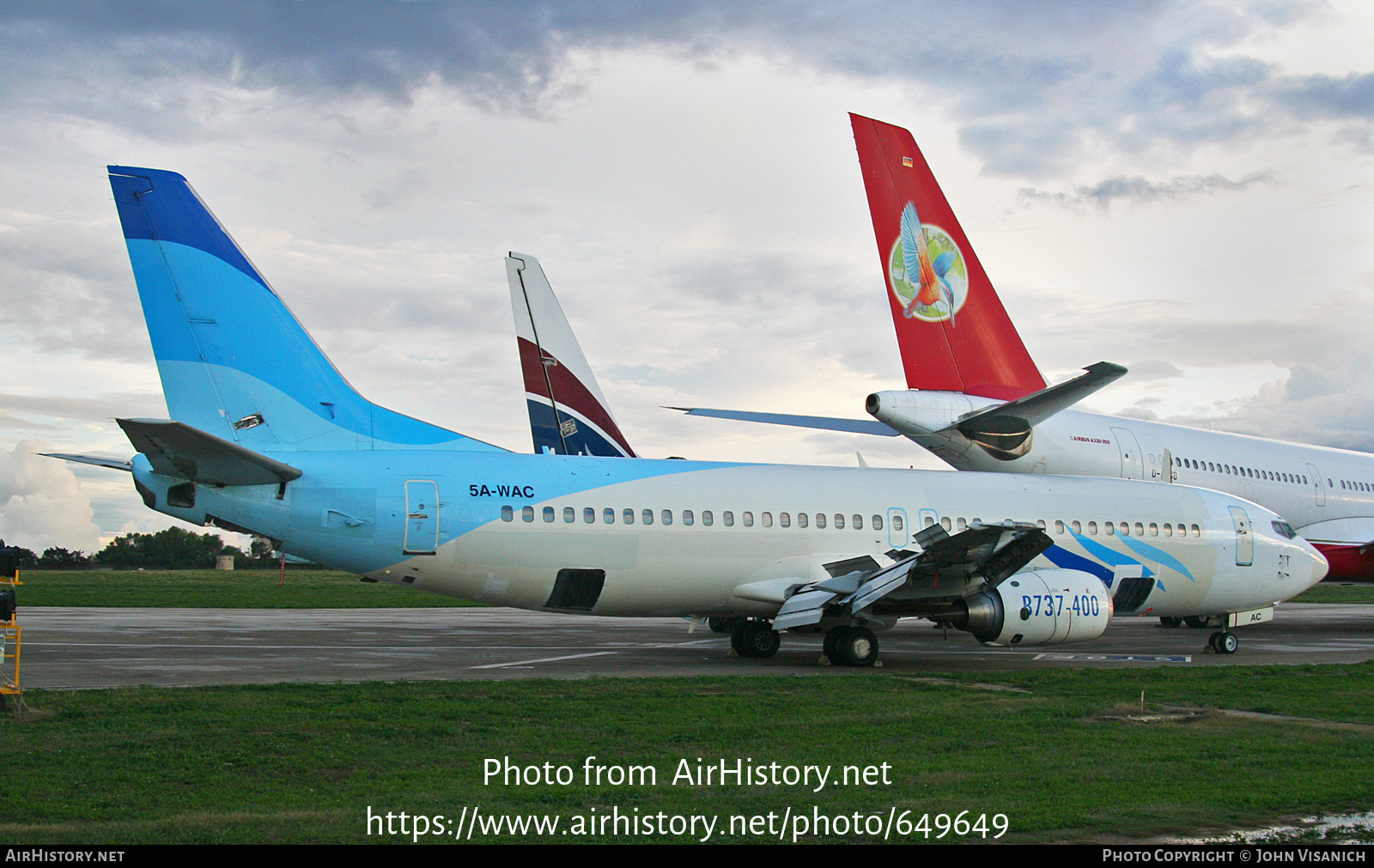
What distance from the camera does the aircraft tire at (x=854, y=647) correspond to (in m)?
16.7

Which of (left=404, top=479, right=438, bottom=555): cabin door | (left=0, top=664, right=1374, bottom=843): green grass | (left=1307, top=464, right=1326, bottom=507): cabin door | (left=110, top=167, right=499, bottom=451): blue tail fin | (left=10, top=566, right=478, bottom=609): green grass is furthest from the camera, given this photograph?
(left=10, top=566, right=478, bottom=609): green grass

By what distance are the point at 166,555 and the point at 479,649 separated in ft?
272

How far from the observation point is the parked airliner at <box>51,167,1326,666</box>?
14.6m

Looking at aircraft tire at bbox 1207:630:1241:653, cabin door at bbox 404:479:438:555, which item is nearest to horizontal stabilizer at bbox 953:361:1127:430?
aircraft tire at bbox 1207:630:1241:653

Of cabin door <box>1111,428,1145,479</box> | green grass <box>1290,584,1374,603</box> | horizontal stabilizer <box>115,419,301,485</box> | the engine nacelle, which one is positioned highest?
cabin door <box>1111,428,1145,479</box>

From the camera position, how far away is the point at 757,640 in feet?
60.7

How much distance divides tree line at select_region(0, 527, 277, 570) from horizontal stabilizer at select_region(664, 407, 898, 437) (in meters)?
71.6

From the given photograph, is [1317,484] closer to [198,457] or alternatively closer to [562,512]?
[562,512]

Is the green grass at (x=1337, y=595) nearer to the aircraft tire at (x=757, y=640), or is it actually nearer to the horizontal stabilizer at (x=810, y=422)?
the horizontal stabilizer at (x=810, y=422)

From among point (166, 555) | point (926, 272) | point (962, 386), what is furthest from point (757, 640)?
point (166, 555)

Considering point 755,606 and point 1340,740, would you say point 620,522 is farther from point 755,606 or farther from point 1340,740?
point 1340,740

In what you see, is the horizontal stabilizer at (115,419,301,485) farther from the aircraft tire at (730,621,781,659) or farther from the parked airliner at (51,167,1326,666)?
the aircraft tire at (730,621,781,659)
